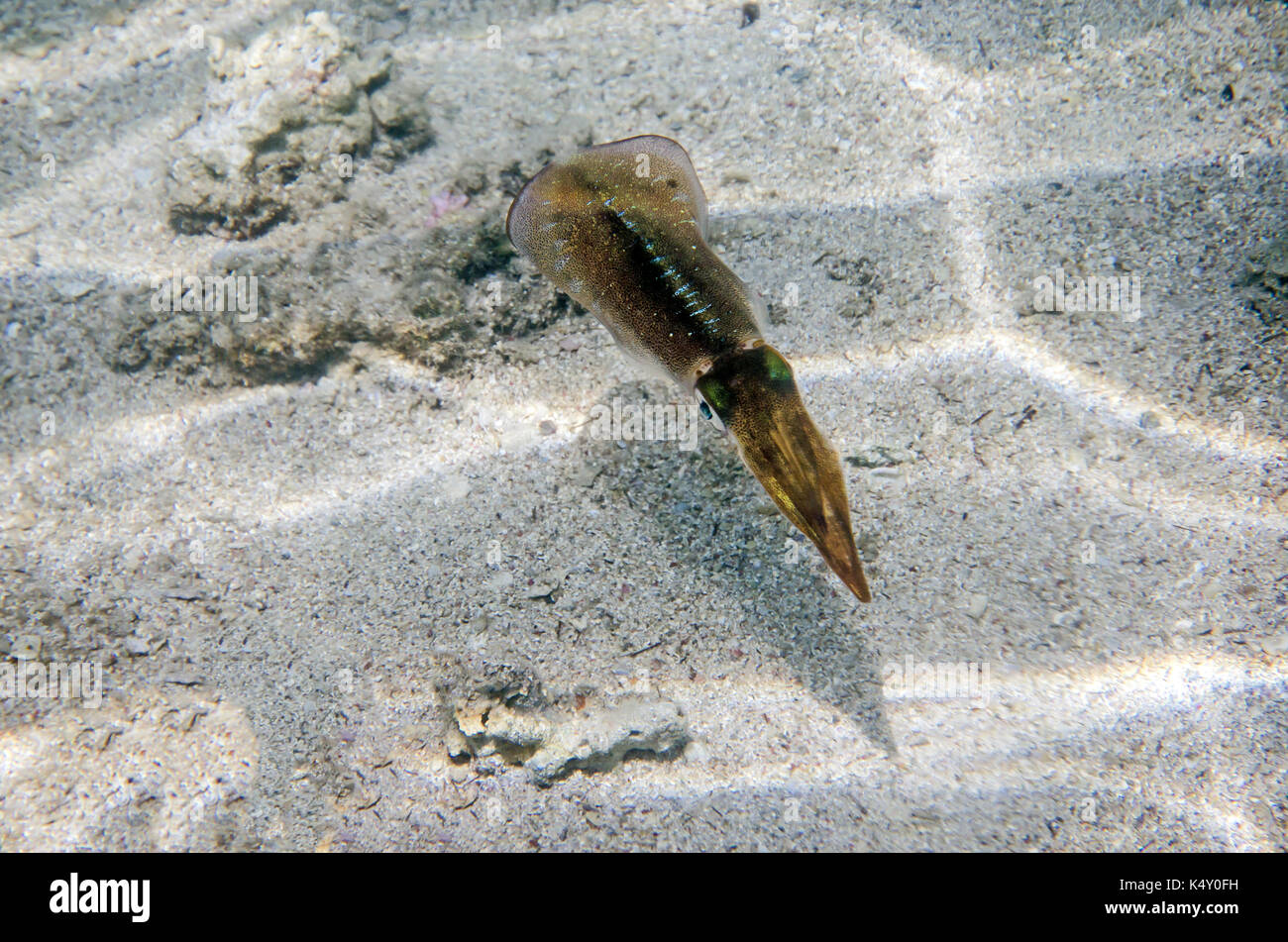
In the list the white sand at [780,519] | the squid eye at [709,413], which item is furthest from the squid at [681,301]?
the white sand at [780,519]

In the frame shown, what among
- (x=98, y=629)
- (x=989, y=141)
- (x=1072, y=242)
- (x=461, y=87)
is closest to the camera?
(x=98, y=629)

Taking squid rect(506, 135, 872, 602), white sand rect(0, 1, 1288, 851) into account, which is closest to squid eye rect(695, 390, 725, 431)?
squid rect(506, 135, 872, 602)

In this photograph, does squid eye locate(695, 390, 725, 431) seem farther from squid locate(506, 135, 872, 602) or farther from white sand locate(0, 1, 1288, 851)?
white sand locate(0, 1, 1288, 851)

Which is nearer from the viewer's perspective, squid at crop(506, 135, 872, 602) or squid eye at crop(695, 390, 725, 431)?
squid at crop(506, 135, 872, 602)

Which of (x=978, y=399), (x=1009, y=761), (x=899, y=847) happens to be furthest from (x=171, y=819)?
(x=978, y=399)

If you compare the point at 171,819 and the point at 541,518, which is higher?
the point at 541,518

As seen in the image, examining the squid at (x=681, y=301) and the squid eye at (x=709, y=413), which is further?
the squid eye at (x=709, y=413)

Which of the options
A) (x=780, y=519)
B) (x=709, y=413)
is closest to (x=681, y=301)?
(x=709, y=413)

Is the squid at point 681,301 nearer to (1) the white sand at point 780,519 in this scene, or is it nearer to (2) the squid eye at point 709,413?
(2) the squid eye at point 709,413
